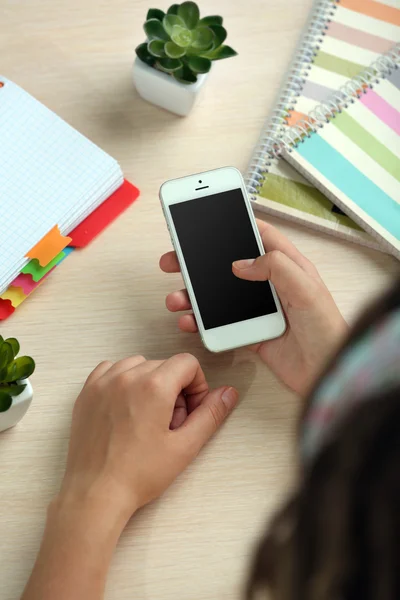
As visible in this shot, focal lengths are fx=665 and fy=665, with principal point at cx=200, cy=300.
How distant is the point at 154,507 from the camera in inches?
31.5

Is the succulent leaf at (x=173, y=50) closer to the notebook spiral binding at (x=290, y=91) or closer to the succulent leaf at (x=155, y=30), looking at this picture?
the succulent leaf at (x=155, y=30)

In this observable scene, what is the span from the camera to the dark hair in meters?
0.32

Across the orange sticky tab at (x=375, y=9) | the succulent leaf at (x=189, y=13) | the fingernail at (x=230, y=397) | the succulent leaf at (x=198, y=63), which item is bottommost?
the fingernail at (x=230, y=397)

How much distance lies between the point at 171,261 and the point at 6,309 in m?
0.22

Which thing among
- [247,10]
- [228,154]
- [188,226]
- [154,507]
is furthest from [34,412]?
[247,10]

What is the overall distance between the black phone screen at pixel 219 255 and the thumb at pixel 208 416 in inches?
3.5

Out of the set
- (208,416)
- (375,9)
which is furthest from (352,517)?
(375,9)

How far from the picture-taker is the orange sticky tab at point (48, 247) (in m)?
0.86

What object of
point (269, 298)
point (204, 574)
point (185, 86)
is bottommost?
point (204, 574)

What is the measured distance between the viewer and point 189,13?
868 mm

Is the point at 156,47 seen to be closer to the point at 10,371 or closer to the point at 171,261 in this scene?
the point at 171,261

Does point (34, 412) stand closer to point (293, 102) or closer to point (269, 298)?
point (269, 298)

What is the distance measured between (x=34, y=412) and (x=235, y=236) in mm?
340

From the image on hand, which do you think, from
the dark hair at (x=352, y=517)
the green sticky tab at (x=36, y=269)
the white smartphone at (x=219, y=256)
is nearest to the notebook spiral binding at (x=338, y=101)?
→ the white smartphone at (x=219, y=256)
